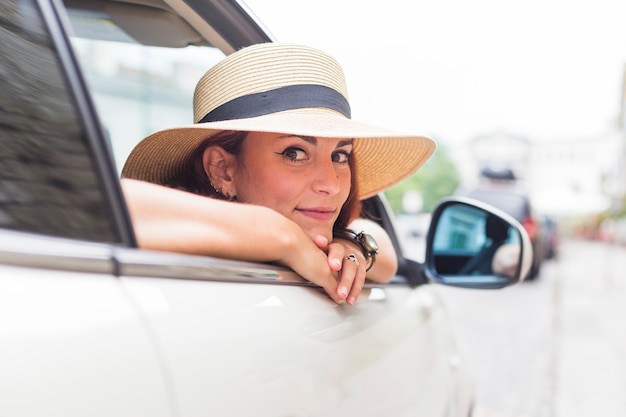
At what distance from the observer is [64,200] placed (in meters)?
0.89

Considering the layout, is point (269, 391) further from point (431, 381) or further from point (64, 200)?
point (431, 381)

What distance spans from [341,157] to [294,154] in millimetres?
211

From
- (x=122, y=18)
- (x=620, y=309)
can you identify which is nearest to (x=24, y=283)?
(x=122, y=18)

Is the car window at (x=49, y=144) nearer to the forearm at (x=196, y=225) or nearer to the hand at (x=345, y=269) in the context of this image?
the forearm at (x=196, y=225)

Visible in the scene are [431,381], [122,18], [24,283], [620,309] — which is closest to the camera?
[24,283]

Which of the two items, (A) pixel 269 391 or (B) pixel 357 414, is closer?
(A) pixel 269 391

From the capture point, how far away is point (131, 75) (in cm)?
334

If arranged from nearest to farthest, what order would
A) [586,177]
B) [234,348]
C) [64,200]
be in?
[64,200]
[234,348]
[586,177]

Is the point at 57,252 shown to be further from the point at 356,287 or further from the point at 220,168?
the point at 220,168

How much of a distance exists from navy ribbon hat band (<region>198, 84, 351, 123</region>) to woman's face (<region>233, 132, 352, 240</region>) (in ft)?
0.30

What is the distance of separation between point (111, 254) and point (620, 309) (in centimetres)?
1076

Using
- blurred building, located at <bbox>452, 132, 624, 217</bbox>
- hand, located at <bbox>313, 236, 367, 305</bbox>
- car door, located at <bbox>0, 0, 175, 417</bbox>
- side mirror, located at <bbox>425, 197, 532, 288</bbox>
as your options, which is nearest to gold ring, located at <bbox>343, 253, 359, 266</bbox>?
hand, located at <bbox>313, 236, 367, 305</bbox>

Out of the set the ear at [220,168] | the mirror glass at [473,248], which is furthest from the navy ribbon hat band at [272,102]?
the mirror glass at [473,248]

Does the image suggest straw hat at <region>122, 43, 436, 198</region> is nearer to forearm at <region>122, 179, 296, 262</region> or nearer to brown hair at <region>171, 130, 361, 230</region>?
brown hair at <region>171, 130, 361, 230</region>
